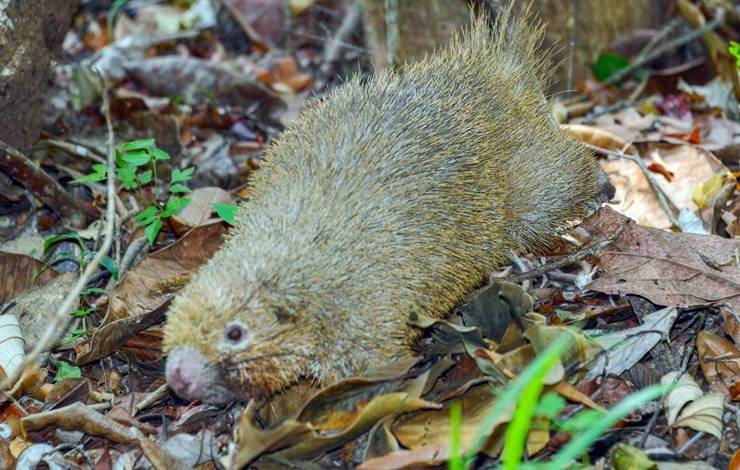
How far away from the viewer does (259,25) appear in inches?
311

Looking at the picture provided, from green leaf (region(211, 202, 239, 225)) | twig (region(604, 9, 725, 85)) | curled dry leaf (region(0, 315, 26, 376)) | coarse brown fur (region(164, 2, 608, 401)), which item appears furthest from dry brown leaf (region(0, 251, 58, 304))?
twig (region(604, 9, 725, 85))

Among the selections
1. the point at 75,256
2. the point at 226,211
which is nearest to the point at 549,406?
the point at 226,211

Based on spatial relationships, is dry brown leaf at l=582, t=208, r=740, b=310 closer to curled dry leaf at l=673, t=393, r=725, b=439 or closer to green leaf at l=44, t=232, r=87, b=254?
curled dry leaf at l=673, t=393, r=725, b=439

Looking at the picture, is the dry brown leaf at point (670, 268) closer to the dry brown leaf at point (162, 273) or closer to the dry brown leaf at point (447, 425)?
the dry brown leaf at point (447, 425)

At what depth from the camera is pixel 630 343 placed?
328cm

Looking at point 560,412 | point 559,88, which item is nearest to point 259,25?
point 559,88

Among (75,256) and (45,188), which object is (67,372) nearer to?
(75,256)

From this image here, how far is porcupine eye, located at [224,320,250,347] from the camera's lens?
9.24 feet

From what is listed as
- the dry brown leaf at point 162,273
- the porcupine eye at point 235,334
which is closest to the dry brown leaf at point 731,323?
the porcupine eye at point 235,334

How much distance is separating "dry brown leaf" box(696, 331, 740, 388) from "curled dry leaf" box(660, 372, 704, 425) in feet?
0.45

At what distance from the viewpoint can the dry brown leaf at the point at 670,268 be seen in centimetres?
344

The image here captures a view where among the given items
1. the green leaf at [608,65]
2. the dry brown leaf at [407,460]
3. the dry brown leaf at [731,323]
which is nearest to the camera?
the dry brown leaf at [407,460]

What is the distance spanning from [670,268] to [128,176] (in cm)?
257

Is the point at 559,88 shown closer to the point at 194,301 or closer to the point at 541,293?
the point at 541,293
